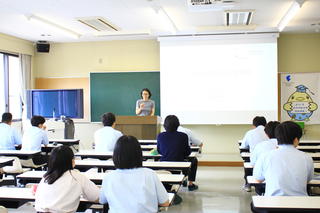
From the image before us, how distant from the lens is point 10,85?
8.84 m

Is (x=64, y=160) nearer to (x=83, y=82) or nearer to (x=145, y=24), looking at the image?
(x=145, y=24)

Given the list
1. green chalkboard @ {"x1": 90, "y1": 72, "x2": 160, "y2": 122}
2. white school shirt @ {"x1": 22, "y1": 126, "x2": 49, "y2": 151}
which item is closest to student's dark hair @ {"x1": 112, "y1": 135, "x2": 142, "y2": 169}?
white school shirt @ {"x1": 22, "y1": 126, "x2": 49, "y2": 151}

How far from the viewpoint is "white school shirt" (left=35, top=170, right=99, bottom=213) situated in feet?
8.21

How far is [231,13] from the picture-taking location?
6457mm

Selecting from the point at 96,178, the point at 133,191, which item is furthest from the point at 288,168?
the point at 96,178

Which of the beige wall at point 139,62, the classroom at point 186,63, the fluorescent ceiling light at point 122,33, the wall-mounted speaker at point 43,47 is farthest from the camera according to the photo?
the wall-mounted speaker at point 43,47

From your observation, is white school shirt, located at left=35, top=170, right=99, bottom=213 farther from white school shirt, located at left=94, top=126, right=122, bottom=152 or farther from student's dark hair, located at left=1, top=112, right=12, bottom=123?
student's dark hair, located at left=1, top=112, right=12, bottom=123

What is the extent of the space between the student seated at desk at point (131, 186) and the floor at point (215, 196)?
75.6 inches

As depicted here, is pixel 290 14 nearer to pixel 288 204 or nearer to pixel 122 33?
pixel 122 33

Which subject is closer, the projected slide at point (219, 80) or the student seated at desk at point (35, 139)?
the student seated at desk at point (35, 139)

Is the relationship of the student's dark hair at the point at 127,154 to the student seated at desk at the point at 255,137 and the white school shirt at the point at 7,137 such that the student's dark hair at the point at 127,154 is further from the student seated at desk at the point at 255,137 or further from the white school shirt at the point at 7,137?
the white school shirt at the point at 7,137

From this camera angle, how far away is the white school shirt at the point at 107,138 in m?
5.19

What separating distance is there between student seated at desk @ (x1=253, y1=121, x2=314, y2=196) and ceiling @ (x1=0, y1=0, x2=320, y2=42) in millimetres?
3108

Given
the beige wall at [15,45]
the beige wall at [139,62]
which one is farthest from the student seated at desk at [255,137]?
the beige wall at [15,45]
